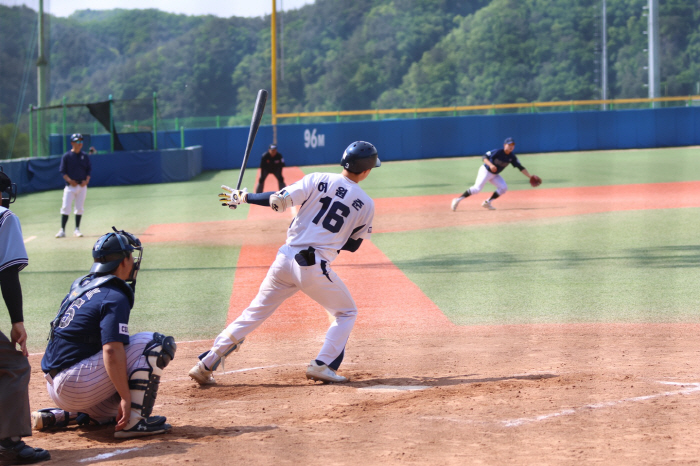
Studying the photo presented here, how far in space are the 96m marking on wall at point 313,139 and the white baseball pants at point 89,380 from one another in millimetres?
32067

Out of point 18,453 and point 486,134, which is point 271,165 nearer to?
point 18,453

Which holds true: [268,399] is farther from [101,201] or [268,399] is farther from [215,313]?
[101,201]

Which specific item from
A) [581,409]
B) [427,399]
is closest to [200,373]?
[427,399]

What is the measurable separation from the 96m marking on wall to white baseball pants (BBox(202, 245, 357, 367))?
30.9 metres

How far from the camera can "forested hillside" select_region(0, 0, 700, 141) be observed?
58031 mm

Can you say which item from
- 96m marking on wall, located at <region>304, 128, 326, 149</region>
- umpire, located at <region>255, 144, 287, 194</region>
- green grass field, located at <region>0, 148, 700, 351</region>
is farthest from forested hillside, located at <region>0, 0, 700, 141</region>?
green grass field, located at <region>0, 148, 700, 351</region>

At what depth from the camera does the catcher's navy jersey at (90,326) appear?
3.93m

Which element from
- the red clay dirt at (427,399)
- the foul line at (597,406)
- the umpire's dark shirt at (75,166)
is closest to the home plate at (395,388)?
the red clay dirt at (427,399)

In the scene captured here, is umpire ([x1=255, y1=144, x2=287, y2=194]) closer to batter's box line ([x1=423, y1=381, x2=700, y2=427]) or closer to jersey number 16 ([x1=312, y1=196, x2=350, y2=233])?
jersey number 16 ([x1=312, y1=196, x2=350, y2=233])

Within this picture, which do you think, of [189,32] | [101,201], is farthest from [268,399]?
[189,32]

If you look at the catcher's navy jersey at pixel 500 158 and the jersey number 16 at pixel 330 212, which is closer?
the jersey number 16 at pixel 330 212

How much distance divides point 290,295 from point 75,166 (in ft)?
33.6

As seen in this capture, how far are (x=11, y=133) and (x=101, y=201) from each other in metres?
7.62

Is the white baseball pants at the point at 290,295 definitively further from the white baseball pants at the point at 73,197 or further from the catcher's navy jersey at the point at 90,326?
the white baseball pants at the point at 73,197
